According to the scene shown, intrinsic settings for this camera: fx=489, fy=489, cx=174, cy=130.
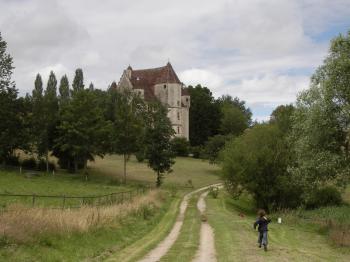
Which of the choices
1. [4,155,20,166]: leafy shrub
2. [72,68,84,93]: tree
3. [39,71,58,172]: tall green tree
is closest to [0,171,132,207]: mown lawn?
[39,71,58,172]: tall green tree

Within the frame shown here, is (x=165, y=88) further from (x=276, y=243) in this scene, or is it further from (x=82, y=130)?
(x=276, y=243)

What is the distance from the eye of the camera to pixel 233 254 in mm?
19328

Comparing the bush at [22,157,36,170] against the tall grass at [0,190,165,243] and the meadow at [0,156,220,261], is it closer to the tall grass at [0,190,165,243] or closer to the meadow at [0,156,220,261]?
the meadow at [0,156,220,261]

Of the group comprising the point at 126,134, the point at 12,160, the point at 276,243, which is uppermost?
the point at 126,134

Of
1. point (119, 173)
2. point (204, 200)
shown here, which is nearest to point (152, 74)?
point (119, 173)

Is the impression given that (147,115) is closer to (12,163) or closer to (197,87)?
(12,163)

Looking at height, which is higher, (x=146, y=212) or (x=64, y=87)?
(x=64, y=87)

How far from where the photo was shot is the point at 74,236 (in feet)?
65.9

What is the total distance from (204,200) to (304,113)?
17.3 m

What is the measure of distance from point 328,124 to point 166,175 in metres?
42.9

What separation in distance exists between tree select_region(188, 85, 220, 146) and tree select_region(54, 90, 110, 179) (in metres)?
59.6

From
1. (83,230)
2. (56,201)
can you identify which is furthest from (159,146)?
(83,230)

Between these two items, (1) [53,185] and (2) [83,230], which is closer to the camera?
(2) [83,230]

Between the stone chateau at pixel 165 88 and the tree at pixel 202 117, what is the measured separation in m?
5.61
